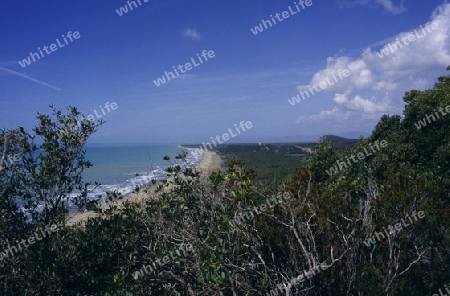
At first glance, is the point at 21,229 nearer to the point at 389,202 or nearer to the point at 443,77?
the point at 389,202

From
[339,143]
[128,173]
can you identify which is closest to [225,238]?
[128,173]

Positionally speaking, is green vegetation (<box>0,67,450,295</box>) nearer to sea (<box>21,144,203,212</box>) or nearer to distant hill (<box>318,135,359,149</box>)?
sea (<box>21,144,203,212</box>)

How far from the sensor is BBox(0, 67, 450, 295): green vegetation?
4000mm

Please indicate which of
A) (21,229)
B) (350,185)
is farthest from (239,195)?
(21,229)

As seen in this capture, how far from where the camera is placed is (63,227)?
18.2 feet

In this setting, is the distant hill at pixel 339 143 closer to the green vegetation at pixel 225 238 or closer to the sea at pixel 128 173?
the sea at pixel 128 173

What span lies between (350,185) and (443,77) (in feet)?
48.9

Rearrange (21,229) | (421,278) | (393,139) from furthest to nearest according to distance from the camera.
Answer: (393,139)
(21,229)
(421,278)

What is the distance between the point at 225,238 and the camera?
15.0 ft

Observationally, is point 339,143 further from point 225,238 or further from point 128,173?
point 225,238

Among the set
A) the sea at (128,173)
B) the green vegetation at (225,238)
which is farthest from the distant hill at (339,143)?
the green vegetation at (225,238)

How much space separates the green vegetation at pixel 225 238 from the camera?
400 cm

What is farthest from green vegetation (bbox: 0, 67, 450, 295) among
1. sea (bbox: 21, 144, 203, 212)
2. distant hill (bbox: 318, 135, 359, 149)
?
distant hill (bbox: 318, 135, 359, 149)

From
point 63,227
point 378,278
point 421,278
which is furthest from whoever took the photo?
point 63,227
